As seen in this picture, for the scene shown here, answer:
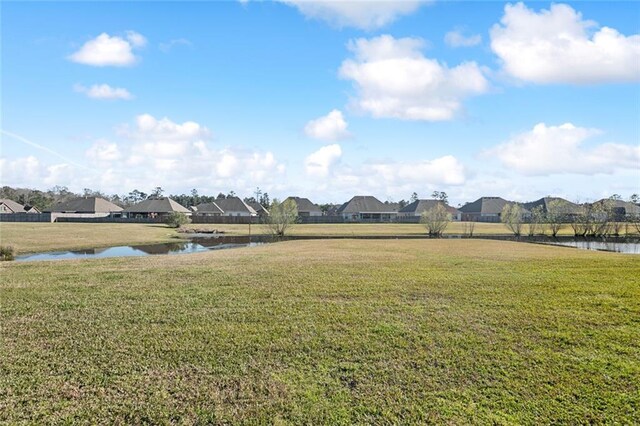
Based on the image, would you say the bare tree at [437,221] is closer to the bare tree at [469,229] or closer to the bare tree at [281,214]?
the bare tree at [469,229]

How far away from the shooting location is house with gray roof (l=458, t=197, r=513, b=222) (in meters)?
90.6

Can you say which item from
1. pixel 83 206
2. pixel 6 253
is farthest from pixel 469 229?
pixel 83 206

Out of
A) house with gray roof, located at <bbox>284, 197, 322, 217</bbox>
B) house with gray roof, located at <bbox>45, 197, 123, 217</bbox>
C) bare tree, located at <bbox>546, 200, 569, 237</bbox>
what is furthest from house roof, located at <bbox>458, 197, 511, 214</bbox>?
house with gray roof, located at <bbox>45, 197, 123, 217</bbox>

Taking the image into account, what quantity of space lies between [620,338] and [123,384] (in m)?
7.46

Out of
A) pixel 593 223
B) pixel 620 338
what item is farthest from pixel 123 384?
pixel 593 223

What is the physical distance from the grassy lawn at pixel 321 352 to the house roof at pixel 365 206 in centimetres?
7648

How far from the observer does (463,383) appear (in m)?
4.84

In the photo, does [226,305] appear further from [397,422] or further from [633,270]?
[633,270]

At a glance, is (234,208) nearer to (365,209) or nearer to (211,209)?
(211,209)

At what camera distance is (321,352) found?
5672 millimetres

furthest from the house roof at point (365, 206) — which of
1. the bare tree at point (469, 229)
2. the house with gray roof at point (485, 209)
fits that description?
the bare tree at point (469, 229)

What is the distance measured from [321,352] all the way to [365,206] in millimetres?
82182

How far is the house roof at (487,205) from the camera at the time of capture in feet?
300

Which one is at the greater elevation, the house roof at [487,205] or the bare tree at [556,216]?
the house roof at [487,205]
